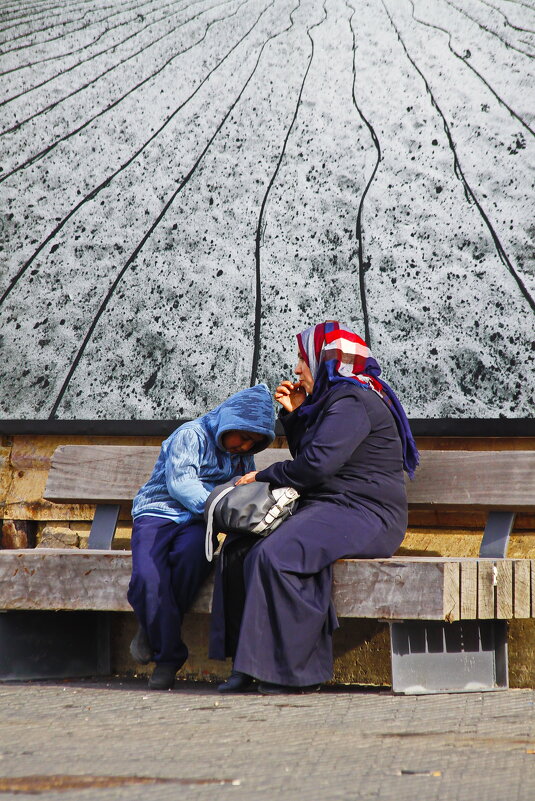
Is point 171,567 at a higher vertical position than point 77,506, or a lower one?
lower

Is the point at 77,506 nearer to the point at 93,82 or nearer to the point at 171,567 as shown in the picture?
the point at 171,567

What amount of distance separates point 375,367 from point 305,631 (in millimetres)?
954

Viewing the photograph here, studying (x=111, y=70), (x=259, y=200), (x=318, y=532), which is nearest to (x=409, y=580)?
(x=318, y=532)

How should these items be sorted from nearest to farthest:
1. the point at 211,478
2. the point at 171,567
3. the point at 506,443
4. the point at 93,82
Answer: the point at 171,567 < the point at 211,478 < the point at 506,443 < the point at 93,82

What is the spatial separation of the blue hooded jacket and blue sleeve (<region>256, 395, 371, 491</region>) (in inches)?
10.9

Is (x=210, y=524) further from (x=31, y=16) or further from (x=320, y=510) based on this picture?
(x=31, y=16)

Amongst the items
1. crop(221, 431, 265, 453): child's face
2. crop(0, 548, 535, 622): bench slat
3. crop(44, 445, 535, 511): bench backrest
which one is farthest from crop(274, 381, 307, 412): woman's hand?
crop(0, 548, 535, 622): bench slat

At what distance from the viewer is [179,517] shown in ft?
10.3

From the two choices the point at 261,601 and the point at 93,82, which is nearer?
the point at 261,601

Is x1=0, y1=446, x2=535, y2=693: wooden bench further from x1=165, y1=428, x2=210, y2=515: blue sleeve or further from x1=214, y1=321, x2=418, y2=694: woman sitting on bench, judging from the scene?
x1=165, y1=428, x2=210, y2=515: blue sleeve

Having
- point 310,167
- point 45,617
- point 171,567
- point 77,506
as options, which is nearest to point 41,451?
point 77,506

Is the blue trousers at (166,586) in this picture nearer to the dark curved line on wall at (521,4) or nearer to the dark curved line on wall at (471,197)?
the dark curved line on wall at (471,197)

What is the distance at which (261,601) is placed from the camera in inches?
105

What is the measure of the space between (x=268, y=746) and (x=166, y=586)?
3.15ft
